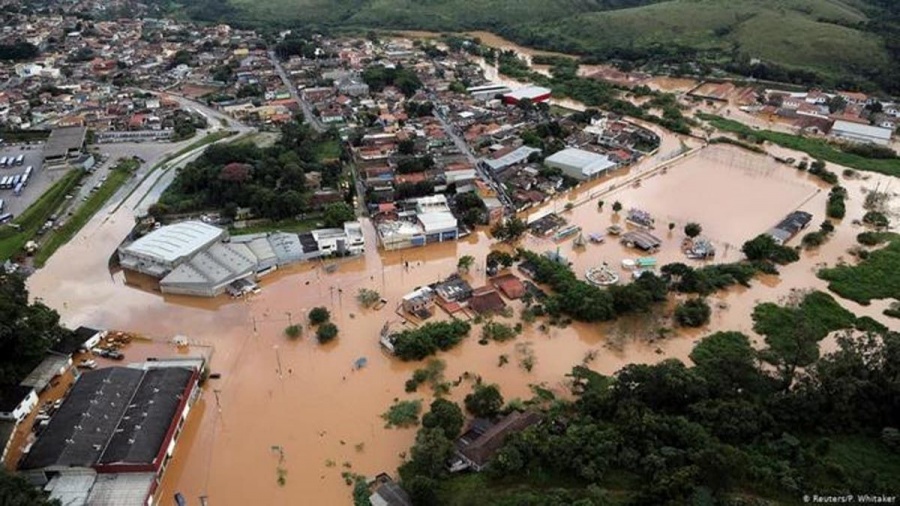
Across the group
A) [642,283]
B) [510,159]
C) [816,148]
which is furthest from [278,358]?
[816,148]

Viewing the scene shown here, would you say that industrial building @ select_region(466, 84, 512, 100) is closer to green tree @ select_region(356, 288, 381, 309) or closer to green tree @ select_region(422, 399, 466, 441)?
green tree @ select_region(356, 288, 381, 309)

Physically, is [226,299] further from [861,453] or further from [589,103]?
[589,103]

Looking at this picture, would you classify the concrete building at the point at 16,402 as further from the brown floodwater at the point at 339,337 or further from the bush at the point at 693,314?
the bush at the point at 693,314

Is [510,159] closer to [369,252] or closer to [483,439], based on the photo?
[369,252]

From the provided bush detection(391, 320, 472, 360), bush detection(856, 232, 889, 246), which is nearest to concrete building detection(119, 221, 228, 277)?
bush detection(391, 320, 472, 360)

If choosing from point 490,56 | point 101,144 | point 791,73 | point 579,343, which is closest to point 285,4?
point 490,56

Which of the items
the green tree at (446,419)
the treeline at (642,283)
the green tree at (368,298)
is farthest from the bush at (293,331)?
the treeline at (642,283)
